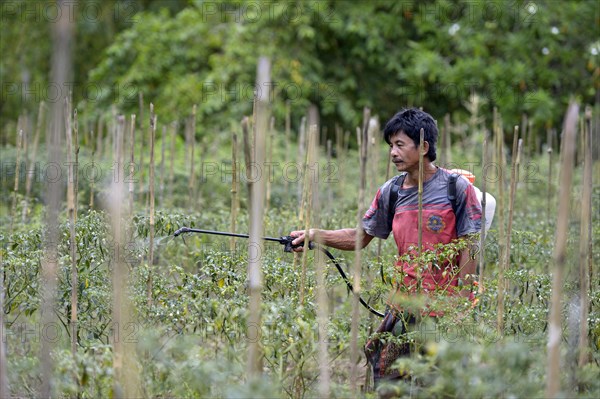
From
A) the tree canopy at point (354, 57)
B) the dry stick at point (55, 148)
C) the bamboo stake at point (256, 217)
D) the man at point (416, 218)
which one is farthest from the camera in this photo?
the tree canopy at point (354, 57)

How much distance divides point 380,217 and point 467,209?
1.25ft

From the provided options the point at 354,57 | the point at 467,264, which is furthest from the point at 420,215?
the point at 354,57

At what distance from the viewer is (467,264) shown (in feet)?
9.91

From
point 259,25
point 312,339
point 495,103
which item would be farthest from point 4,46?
point 312,339

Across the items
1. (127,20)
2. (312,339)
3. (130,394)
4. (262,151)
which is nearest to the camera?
(262,151)

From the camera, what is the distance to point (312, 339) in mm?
2428

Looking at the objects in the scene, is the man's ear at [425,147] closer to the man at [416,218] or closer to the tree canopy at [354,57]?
the man at [416,218]

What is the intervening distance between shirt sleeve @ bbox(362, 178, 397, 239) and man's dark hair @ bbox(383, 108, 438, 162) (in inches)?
8.1

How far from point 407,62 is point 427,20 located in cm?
53

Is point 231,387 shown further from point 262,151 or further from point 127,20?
point 127,20

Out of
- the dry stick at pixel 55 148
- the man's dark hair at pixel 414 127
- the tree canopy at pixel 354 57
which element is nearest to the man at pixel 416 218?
the man's dark hair at pixel 414 127

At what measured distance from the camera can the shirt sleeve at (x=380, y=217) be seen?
318 cm

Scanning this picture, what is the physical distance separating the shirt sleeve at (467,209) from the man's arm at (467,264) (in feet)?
0.12

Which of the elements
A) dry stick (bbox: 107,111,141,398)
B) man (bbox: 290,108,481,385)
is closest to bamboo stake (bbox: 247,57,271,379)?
dry stick (bbox: 107,111,141,398)
